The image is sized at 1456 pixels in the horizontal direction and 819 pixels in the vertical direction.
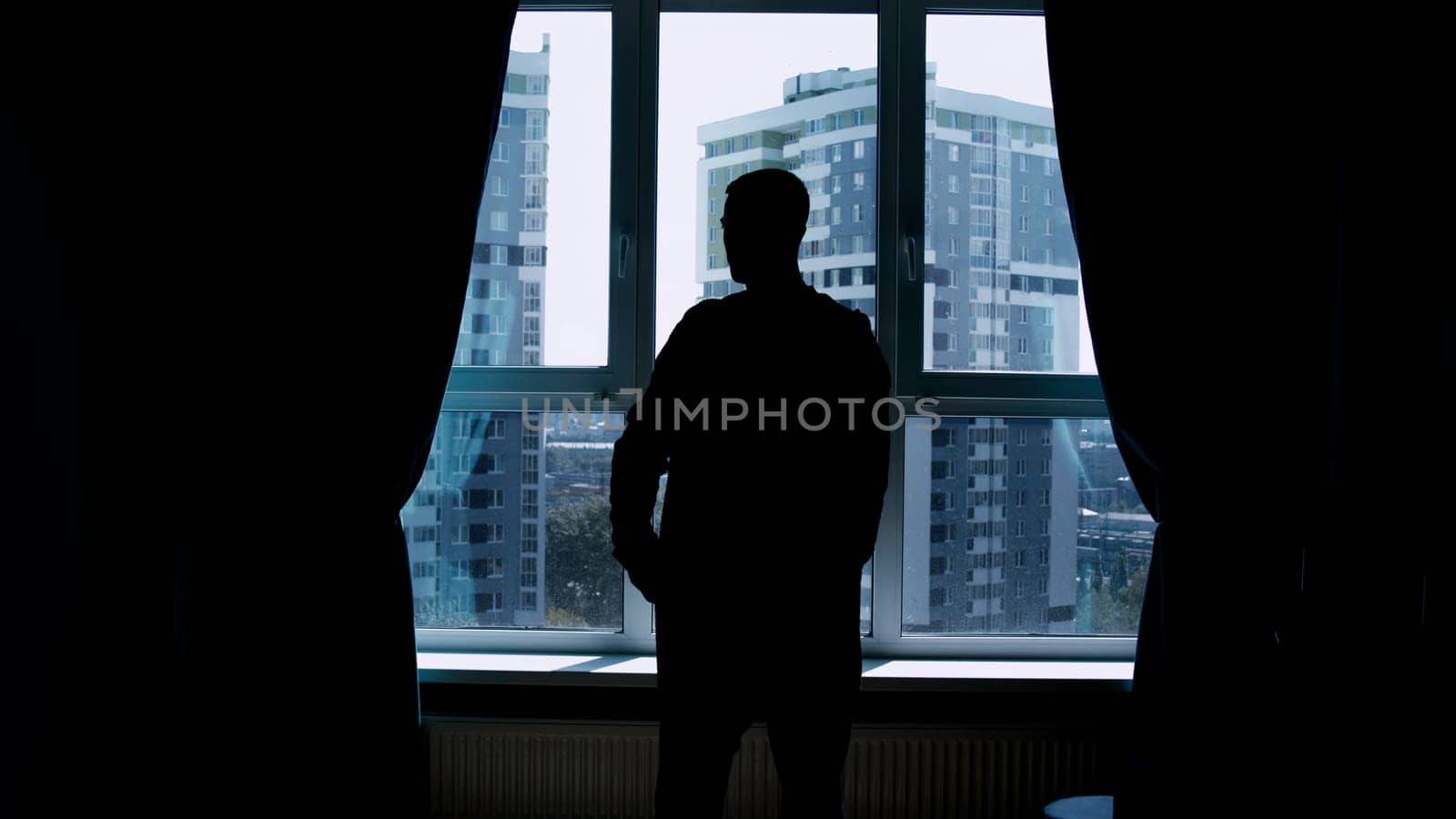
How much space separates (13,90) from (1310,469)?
272 cm

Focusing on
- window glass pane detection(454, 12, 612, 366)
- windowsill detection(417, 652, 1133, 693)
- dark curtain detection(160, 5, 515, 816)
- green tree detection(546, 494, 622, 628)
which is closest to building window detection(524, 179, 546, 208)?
window glass pane detection(454, 12, 612, 366)

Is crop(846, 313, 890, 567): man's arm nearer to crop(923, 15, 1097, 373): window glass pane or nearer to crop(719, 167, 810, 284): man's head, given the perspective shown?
crop(719, 167, 810, 284): man's head

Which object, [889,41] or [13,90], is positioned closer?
[13,90]

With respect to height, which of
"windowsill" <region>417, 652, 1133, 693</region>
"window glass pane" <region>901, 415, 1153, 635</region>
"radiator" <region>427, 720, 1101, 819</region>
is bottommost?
"radiator" <region>427, 720, 1101, 819</region>

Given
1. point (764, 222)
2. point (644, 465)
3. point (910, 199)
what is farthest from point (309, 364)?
point (910, 199)

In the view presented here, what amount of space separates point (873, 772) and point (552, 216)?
60.3 inches

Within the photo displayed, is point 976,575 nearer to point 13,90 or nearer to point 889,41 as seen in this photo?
point 889,41

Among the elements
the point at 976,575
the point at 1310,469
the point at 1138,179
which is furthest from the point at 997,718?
the point at 1138,179

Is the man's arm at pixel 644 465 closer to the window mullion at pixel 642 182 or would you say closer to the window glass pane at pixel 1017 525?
the window mullion at pixel 642 182

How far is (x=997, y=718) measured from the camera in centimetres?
204

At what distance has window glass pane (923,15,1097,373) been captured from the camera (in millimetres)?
2178

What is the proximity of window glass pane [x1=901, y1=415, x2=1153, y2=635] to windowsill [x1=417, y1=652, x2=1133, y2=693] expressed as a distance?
0.14m

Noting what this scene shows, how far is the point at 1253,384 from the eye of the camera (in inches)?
73.6

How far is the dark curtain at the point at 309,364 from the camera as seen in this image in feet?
6.16
